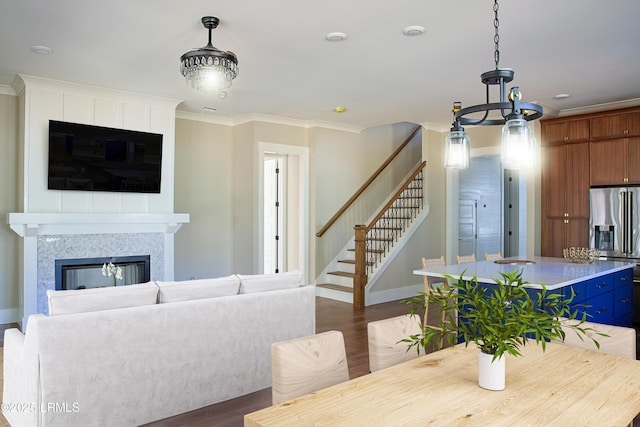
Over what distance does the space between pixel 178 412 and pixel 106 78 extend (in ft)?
12.6

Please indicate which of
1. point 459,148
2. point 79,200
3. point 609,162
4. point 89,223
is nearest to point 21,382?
point 459,148

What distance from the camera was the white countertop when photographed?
139 inches

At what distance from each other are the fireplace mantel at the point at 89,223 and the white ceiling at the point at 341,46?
61.8 inches

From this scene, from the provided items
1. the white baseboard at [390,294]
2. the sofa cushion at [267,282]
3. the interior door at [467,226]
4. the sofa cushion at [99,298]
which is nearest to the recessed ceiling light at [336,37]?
the sofa cushion at [267,282]

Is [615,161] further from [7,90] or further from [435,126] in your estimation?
[7,90]

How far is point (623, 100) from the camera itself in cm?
609

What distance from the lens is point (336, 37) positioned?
12.9 ft

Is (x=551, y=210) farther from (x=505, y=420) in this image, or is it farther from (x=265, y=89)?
(x=505, y=420)

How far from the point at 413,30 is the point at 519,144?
212 cm

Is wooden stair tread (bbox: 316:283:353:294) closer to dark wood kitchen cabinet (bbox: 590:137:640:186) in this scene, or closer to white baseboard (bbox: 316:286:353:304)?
white baseboard (bbox: 316:286:353:304)

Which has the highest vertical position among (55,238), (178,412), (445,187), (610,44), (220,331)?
(610,44)

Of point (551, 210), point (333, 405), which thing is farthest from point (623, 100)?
point (333, 405)

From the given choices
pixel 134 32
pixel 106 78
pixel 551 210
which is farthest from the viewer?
pixel 551 210

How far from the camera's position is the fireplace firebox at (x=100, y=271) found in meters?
5.48
